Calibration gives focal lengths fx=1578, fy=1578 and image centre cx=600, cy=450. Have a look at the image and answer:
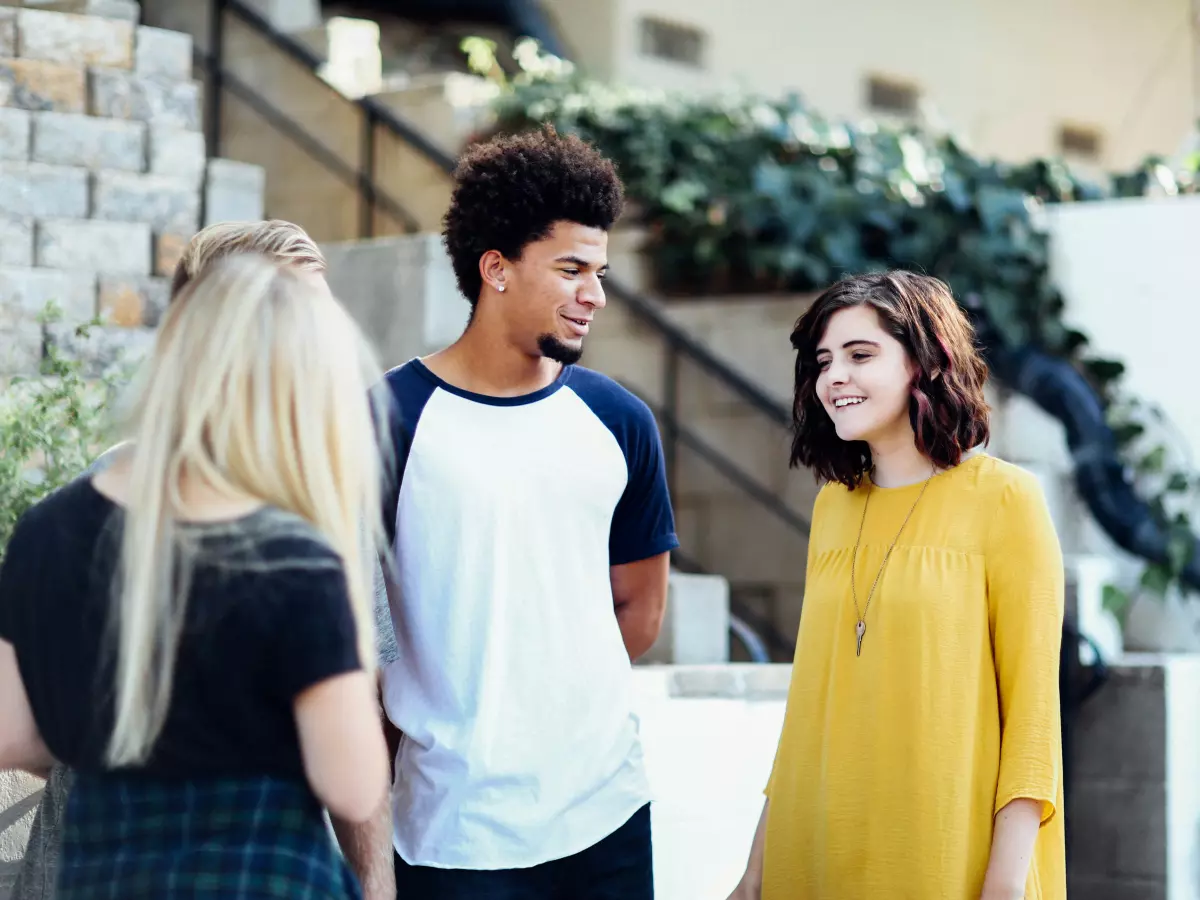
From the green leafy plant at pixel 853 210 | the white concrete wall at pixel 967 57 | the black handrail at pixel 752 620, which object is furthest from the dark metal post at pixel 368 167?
the white concrete wall at pixel 967 57

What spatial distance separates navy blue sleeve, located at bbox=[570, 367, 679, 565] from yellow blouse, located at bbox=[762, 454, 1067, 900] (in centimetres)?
32

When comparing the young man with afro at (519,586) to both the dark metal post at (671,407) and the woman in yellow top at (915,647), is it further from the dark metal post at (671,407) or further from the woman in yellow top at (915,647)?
the dark metal post at (671,407)

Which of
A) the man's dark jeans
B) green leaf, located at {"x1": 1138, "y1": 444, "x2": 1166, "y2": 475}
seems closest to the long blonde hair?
the man's dark jeans

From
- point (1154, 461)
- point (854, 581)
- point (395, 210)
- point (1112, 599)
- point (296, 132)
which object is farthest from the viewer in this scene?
point (296, 132)

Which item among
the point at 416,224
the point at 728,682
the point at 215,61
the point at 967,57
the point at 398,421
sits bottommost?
the point at 728,682

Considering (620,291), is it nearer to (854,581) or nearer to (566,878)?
(854,581)

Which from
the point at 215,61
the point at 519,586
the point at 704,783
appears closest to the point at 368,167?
the point at 215,61

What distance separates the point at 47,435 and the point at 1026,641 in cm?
216

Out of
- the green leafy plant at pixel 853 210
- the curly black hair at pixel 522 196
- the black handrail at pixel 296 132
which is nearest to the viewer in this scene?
the curly black hair at pixel 522 196

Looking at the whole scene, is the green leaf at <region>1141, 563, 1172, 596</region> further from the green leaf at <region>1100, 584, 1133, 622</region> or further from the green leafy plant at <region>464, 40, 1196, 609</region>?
the green leaf at <region>1100, 584, 1133, 622</region>

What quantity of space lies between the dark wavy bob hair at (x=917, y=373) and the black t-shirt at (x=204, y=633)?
1.06 m

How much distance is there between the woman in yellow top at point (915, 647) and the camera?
220 centimetres

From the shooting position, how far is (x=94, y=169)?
521 cm

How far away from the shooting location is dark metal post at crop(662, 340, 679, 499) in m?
6.10
